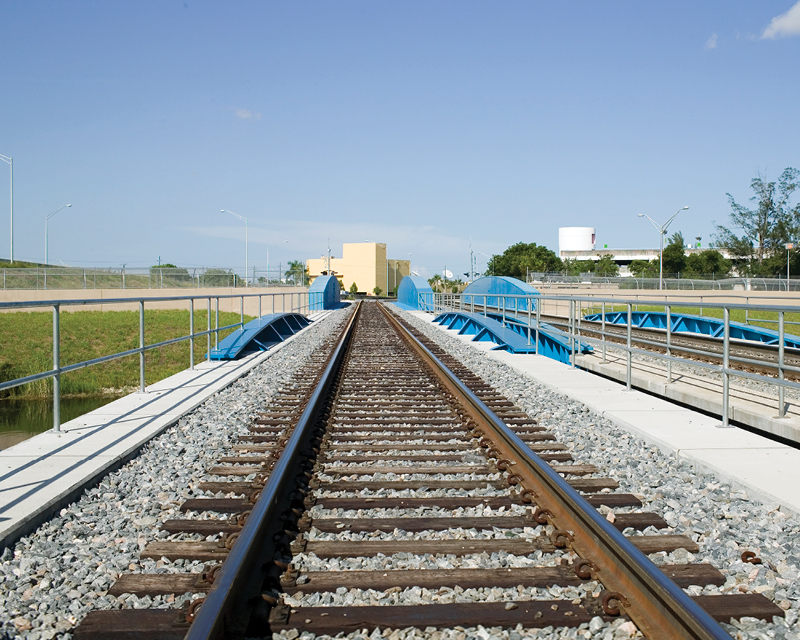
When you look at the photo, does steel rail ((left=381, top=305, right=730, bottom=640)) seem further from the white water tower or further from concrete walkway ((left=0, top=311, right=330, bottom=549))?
the white water tower

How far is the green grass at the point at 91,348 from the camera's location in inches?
922

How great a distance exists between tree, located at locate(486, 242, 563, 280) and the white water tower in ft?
120

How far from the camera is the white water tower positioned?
156 meters

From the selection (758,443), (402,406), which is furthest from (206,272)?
(758,443)

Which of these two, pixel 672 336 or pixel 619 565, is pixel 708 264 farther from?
pixel 619 565

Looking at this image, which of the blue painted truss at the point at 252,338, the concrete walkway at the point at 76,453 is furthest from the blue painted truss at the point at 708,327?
the concrete walkway at the point at 76,453

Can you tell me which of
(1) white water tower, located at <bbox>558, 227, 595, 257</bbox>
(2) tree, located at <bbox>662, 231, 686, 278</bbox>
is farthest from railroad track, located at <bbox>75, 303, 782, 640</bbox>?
(1) white water tower, located at <bbox>558, 227, 595, 257</bbox>

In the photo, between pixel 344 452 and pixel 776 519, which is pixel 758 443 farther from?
pixel 344 452

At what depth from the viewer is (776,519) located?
4.35 metres

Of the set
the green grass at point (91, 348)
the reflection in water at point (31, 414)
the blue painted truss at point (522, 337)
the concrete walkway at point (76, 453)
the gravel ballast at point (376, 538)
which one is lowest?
the reflection in water at point (31, 414)

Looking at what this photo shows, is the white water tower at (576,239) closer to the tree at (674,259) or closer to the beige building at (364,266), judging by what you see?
the beige building at (364,266)

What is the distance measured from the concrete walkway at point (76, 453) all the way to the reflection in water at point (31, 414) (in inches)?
358

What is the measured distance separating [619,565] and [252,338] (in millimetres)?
12426

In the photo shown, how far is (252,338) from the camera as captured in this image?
15.0 m
